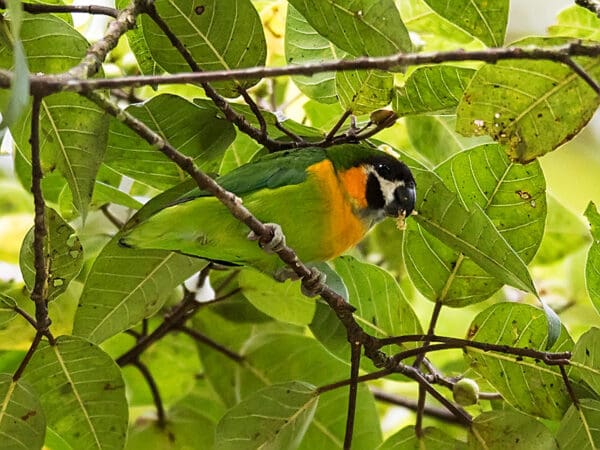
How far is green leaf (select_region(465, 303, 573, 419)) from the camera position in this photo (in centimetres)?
107

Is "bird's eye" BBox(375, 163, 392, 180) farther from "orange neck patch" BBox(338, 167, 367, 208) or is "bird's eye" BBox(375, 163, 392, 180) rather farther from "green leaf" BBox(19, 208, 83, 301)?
"green leaf" BBox(19, 208, 83, 301)

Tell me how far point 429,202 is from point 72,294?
565 mm

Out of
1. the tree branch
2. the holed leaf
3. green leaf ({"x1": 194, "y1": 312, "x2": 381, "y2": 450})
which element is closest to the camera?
the tree branch

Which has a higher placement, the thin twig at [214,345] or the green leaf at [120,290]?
the green leaf at [120,290]

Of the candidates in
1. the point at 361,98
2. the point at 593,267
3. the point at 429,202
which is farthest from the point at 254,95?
the point at 593,267

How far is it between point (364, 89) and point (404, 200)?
0.15 metres

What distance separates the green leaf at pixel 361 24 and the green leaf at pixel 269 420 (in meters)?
0.45

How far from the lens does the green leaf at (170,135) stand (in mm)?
1082

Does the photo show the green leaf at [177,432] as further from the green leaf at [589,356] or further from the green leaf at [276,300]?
the green leaf at [589,356]

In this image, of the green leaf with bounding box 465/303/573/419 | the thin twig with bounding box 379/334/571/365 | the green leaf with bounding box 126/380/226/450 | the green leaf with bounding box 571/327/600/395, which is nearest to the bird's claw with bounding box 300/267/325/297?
the thin twig with bounding box 379/334/571/365

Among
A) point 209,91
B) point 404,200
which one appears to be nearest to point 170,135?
point 209,91

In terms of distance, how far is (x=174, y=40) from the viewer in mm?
1045

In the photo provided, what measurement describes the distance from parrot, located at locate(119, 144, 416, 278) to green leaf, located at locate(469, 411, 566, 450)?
279mm

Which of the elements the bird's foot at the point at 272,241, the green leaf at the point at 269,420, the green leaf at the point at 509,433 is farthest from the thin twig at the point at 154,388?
the green leaf at the point at 509,433
